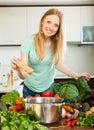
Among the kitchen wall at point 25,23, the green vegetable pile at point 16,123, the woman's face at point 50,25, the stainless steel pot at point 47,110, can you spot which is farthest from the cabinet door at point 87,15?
the green vegetable pile at point 16,123

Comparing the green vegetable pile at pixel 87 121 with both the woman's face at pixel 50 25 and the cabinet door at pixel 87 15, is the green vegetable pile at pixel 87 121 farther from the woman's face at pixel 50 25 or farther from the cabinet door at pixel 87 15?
the cabinet door at pixel 87 15

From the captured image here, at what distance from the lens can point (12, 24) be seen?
410 cm

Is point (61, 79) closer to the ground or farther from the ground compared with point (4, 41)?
closer to the ground

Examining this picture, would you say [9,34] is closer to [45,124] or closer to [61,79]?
[61,79]

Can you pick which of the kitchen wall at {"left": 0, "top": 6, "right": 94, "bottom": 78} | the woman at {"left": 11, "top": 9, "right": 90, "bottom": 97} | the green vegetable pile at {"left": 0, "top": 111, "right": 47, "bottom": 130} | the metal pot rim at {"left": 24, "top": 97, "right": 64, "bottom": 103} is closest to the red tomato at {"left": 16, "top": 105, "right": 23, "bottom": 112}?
the metal pot rim at {"left": 24, "top": 97, "right": 64, "bottom": 103}

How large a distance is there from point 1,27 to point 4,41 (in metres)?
0.21

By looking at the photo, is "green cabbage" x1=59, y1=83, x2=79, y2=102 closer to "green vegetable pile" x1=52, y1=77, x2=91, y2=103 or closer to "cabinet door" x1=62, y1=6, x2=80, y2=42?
"green vegetable pile" x1=52, y1=77, x2=91, y2=103

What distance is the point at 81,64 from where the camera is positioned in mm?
4359

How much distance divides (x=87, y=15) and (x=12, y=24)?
3.65ft

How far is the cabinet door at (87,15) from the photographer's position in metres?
4.09

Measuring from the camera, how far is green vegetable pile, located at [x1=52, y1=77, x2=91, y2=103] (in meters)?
1.63

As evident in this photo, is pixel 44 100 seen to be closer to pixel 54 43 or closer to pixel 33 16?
pixel 54 43

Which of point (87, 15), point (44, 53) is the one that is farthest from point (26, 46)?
point (87, 15)

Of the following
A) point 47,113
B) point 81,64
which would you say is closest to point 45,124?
point 47,113
